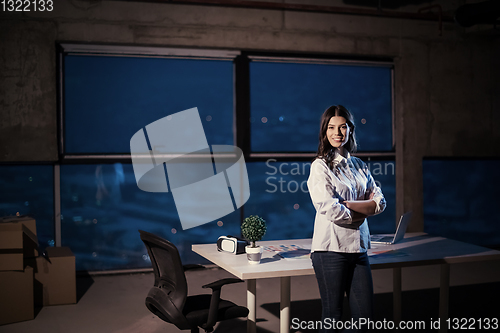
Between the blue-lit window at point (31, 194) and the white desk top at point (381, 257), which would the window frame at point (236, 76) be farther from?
the white desk top at point (381, 257)

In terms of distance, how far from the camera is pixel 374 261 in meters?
2.77

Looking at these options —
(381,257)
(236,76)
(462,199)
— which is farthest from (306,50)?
(381,257)

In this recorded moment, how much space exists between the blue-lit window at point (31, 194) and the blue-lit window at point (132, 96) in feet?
1.33

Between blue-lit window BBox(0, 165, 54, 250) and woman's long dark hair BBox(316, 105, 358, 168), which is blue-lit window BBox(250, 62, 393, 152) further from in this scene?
woman's long dark hair BBox(316, 105, 358, 168)

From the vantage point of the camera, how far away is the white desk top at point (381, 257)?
2.56 meters

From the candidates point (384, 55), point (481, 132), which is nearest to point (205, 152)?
point (384, 55)

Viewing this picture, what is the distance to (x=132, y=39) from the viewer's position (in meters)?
5.36

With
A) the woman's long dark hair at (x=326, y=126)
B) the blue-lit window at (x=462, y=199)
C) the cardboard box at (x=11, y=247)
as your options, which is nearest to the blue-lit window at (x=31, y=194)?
the cardboard box at (x=11, y=247)

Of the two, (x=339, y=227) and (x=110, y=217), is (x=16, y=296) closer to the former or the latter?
(x=110, y=217)

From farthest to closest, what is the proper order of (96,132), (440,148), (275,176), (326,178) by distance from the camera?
(440,148) → (275,176) → (96,132) → (326,178)

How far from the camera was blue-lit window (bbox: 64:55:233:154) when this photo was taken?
5285mm

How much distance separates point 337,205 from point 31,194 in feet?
13.0

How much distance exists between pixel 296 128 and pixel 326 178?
3.57 m

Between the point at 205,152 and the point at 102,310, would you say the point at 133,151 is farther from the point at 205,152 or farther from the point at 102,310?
the point at 102,310
